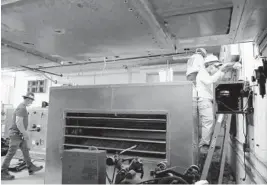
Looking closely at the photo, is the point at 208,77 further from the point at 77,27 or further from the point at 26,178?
the point at 26,178

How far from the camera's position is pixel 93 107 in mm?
2234

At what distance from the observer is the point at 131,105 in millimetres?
2086

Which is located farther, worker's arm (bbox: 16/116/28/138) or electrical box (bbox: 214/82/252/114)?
worker's arm (bbox: 16/116/28/138)

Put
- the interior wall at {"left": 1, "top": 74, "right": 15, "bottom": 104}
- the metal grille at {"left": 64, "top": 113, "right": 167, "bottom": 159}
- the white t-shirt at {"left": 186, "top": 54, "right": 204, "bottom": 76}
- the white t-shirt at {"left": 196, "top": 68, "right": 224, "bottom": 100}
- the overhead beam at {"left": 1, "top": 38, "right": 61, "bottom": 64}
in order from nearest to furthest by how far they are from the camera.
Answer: the overhead beam at {"left": 1, "top": 38, "right": 61, "bottom": 64}
the metal grille at {"left": 64, "top": 113, "right": 167, "bottom": 159}
the white t-shirt at {"left": 196, "top": 68, "right": 224, "bottom": 100}
the white t-shirt at {"left": 186, "top": 54, "right": 204, "bottom": 76}
the interior wall at {"left": 1, "top": 74, "right": 15, "bottom": 104}

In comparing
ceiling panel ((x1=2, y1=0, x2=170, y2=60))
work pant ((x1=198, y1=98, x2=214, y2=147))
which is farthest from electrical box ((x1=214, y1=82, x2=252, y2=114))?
work pant ((x1=198, y1=98, x2=214, y2=147))

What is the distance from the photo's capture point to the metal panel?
190 centimetres

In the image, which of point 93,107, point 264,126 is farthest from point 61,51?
point 264,126

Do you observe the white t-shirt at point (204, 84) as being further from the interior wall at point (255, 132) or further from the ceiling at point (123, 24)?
the ceiling at point (123, 24)

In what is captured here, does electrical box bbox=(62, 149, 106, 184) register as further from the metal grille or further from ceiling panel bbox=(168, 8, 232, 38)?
ceiling panel bbox=(168, 8, 232, 38)

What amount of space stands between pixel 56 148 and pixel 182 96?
1471 mm

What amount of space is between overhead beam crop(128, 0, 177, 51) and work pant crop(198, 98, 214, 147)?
1031mm

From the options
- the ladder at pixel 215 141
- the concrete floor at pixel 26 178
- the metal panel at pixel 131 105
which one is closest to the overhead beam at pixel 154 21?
the metal panel at pixel 131 105

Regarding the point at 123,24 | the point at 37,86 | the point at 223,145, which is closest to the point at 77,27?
the point at 123,24

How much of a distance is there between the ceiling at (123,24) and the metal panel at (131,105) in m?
0.42
